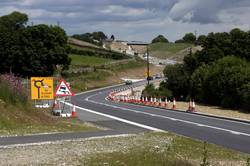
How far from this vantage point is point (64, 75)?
12706 centimetres

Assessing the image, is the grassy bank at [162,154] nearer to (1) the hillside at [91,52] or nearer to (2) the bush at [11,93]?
(2) the bush at [11,93]

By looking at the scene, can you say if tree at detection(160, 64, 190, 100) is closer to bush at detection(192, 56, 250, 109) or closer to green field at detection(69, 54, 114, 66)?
bush at detection(192, 56, 250, 109)

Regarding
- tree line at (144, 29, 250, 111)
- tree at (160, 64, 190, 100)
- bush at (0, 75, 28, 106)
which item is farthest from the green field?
bush at (0, 75, 28, 106)

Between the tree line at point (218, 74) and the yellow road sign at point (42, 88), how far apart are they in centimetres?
1698

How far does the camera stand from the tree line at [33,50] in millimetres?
107125

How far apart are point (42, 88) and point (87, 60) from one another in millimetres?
127649

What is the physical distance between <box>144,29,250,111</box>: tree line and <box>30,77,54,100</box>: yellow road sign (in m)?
17.0

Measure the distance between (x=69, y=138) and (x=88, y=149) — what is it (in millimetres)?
2818

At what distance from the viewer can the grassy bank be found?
472 inches

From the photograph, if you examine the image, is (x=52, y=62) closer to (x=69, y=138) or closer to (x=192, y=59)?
(x=192, y=59)

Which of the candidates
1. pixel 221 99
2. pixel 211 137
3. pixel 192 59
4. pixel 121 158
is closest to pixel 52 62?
pixel 192 59

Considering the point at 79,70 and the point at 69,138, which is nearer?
the point at 69,138

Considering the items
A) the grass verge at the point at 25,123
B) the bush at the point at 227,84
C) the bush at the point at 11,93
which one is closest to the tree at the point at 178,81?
the bush at the point at 227,84

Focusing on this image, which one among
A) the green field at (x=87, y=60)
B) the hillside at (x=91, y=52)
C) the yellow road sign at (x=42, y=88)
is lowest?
the yellow road sign at (x=42, y=88)
